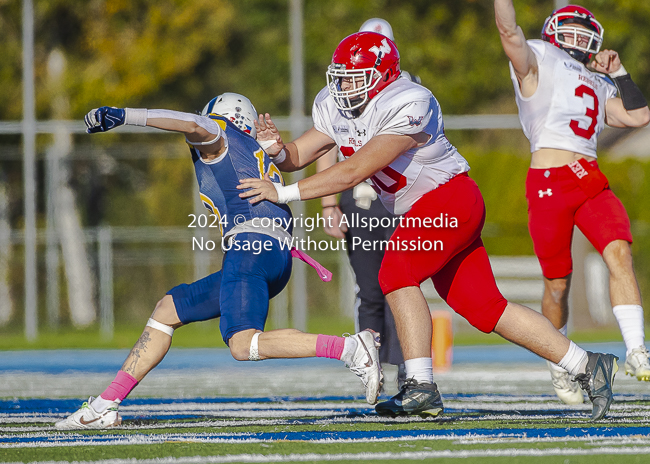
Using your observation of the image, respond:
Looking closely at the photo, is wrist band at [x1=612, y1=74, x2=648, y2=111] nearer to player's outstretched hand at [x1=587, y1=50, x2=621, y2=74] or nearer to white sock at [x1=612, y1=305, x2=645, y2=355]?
player's outstretched hand at [x1=587, y1=50, x2=621, y2=74]

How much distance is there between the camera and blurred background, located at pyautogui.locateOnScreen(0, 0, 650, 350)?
16.2 meters

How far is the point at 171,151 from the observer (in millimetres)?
19453

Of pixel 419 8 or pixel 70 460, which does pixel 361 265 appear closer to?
pixel 70 460

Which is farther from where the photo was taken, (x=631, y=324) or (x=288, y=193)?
(x=631, y=324)

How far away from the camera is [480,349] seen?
12.0 meters

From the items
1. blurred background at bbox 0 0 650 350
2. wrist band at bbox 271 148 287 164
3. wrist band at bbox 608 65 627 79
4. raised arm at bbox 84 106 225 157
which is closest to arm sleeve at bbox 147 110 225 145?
raised arm at bbox 84 106 225 157

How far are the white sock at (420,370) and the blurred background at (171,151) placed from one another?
883 cm

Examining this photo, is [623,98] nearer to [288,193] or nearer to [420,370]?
[420,370]

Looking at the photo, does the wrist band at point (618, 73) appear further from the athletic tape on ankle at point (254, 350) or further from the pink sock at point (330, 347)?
the athletic tape on ankle at point (254, 350)

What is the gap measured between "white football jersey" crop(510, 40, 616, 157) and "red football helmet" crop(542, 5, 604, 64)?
0.11 meters

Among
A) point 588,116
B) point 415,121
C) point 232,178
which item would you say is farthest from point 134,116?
point 588,116

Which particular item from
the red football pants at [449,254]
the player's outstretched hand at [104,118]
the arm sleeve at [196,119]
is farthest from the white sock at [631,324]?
the player's outstretched hand at [104,118]

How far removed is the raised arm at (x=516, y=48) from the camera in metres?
5.11

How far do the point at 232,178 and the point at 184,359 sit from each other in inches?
257
